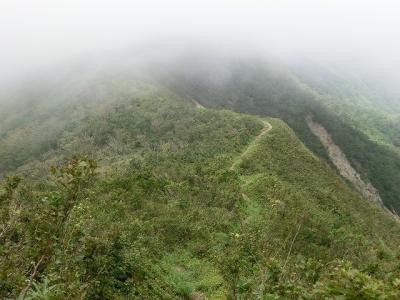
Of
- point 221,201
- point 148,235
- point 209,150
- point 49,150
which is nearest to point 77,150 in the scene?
point 49,150

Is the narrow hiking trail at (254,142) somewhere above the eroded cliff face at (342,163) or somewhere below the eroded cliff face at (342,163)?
above

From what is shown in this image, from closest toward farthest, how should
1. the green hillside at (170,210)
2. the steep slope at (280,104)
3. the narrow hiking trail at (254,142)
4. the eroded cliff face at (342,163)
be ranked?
the green hillside at (170,210)
the narrow hiking trail at (254,142)
the eroded cliff face at (342,163)
the steep slope at (280,104)

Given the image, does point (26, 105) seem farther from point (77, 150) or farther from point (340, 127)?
point (340, 127)

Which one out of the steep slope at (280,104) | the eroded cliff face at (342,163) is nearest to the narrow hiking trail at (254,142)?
the eroded cliff face at (342,163)

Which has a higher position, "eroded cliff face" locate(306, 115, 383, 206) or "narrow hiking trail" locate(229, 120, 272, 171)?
"narrow hiking trail" locate(229, 120, 272, 171)

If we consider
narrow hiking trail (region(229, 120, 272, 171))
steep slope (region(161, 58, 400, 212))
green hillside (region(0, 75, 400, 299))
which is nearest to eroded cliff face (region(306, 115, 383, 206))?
steep slope (region(161, 58, 400, 212))

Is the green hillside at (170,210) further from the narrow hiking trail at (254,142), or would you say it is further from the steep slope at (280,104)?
the steep slope at (280,104)

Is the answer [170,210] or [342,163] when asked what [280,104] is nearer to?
[342,163]

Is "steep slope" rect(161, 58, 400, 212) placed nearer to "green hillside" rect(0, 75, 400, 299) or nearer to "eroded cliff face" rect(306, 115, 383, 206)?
"eroded cliff face" rect(306, 115, 383, 206)
